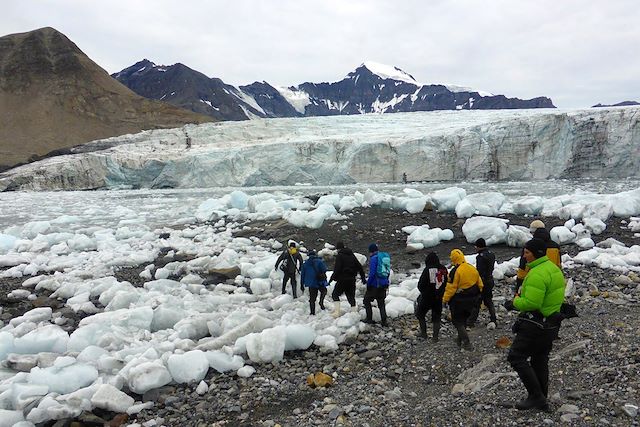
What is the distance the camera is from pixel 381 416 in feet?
12.5

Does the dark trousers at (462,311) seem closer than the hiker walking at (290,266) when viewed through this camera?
Yes

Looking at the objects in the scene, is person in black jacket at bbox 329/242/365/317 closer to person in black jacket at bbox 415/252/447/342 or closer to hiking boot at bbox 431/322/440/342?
person in black jacket at bbox 415/252/447/342

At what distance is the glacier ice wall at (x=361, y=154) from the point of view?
2788cm

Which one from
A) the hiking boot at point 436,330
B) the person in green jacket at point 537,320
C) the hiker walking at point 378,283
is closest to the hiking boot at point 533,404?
the person in green jacket at point 537,320

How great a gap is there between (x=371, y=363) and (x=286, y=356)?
1006 millimetres

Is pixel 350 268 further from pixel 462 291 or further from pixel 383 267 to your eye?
pixel 462 291

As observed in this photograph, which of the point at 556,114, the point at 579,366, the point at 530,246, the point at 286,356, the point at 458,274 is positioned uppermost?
the point at 556,114

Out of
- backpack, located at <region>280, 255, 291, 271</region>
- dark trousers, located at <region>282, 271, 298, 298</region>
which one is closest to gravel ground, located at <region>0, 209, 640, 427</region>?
dark trousers, located at <region>282, 271, 298, 298</region>

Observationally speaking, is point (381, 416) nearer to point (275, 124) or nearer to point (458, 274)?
point (458, 274)

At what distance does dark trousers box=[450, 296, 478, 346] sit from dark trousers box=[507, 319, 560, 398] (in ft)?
4.33

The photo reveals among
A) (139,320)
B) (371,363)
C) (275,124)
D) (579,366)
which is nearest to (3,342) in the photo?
(139,320)

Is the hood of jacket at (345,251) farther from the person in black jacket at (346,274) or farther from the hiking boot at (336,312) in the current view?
the hiking boot at (336,312)

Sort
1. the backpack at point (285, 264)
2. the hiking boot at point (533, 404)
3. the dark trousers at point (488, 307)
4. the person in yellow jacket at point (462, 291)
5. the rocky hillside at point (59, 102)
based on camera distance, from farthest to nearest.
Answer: the rocky hillside at point (59, 102), the backpack at point (285, 264), the dark trousers at point (488, 307), the person in yellow jacket at point (462, 291), the hiking boot at point (533, 404)

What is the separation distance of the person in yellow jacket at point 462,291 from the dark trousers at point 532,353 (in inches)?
52.1
